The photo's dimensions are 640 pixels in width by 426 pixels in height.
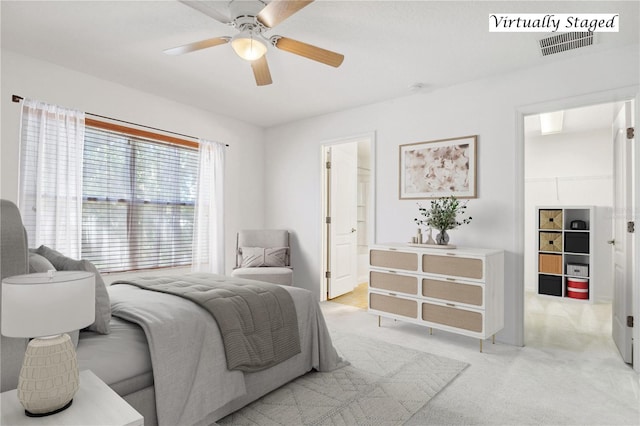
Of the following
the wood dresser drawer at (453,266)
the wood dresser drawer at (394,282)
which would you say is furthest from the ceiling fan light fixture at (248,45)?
the wood dresser drawer at (394,282)

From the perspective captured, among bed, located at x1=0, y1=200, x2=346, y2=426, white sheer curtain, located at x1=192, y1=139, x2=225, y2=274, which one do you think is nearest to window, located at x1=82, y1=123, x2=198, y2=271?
white sheer curtain, located at x1=192, y1=139, x2=225, y2=274

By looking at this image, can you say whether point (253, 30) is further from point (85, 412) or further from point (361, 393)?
point (361, 393)

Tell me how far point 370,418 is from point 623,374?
202 centimetres

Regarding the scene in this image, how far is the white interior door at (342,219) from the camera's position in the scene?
4978mm

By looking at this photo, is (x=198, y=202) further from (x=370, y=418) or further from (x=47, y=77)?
(x=370, y=418)

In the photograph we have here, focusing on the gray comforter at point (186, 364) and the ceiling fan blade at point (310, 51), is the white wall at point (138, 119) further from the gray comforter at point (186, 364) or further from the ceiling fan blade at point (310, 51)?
the ceiling fan blade at point (310, 51)

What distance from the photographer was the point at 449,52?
295cm

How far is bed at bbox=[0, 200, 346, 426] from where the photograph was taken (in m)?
1.35

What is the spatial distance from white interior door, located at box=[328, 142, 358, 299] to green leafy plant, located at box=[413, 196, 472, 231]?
1.57 meters

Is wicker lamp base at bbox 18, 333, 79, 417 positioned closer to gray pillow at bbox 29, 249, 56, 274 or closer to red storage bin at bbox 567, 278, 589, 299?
gray pillow at bbox 29, 249, 56, 274

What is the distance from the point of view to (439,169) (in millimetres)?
3754

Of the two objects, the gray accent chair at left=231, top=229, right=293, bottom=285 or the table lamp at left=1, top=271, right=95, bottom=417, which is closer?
the table lamp at left=1, top=271, right=95, bottom=417

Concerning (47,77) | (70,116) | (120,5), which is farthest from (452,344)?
(47,77)

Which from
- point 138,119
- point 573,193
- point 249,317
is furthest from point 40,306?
point 573,193
